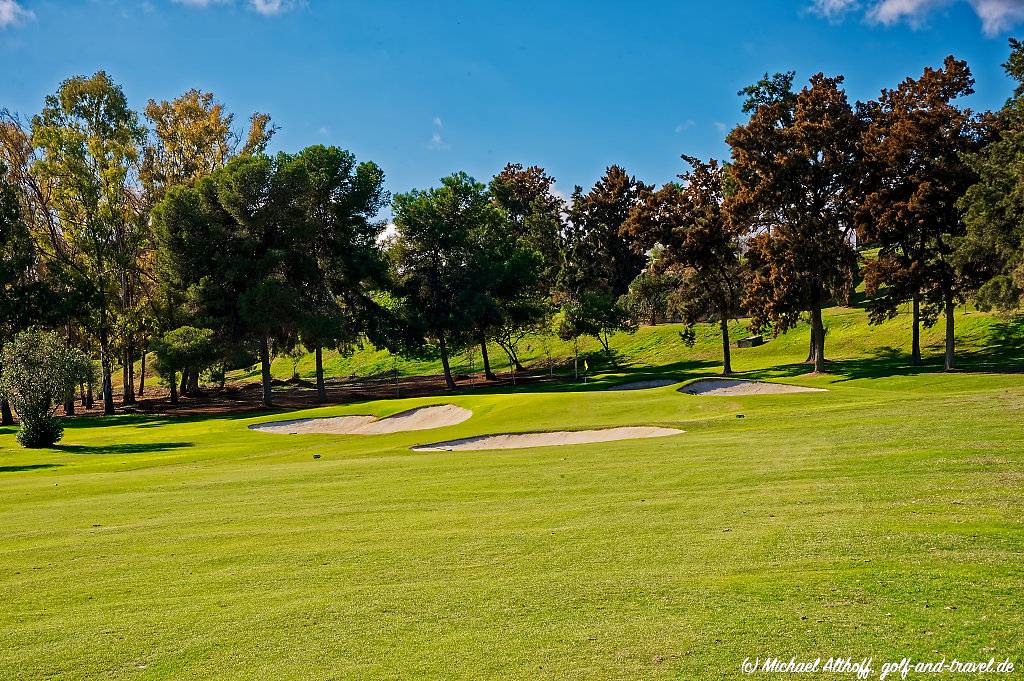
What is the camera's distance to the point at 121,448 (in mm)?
30469

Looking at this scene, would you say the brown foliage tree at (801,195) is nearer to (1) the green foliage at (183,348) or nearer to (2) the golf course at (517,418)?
(2) the golf course at (517,418)

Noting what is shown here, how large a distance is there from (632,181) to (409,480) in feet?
235

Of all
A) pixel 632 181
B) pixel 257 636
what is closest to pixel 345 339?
pixel 632 181

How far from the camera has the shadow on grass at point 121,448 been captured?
28.9 meters

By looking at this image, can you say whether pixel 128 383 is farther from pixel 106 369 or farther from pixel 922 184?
pixel 922 184

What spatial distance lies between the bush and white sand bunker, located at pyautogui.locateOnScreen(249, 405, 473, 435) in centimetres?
801

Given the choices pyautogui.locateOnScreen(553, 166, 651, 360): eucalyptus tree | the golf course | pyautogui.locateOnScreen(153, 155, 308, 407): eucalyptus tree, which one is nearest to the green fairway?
the golf course

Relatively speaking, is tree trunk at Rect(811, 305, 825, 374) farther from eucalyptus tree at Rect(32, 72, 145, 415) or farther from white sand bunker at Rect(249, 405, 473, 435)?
eucalyptus tree at Rect(32, 72, 145, 415)

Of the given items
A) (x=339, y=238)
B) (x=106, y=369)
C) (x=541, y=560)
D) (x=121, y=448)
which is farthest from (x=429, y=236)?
(x=541, y=560)

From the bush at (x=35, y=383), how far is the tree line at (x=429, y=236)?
2145 millimetres

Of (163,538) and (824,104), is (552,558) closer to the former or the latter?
(163,538)

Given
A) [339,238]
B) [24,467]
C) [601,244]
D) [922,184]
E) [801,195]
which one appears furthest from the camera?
[601,244]

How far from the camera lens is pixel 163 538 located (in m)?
11.3

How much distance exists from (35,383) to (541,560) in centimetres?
3028
